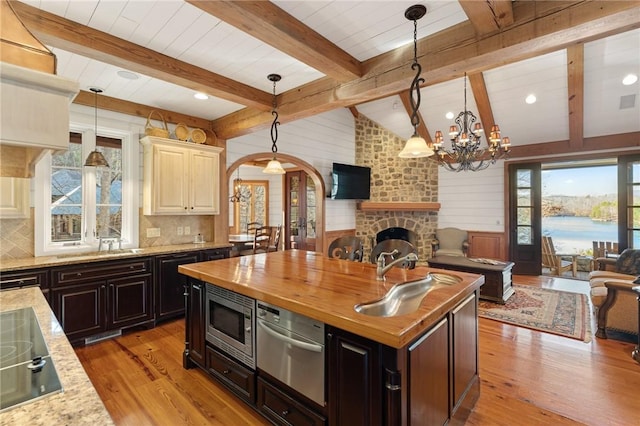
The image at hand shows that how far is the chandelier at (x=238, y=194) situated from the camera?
28.6 feet

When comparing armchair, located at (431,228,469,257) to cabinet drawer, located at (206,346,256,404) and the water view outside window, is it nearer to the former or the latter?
the water view outside window

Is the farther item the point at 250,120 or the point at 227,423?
the point at 250,120

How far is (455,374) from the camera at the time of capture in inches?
77.0

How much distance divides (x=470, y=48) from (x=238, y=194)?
24.6ft

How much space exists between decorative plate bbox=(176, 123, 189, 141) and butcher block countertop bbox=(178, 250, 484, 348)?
2.25 metres

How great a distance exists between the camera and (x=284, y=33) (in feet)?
7.14

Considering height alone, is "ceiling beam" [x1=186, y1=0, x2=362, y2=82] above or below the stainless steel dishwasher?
above

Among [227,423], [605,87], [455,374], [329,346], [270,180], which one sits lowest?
[227,423]

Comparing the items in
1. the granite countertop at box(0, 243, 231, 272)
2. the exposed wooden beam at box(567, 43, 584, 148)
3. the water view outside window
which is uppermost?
the exposed wooden beam at box(567, 43, 584, 148)

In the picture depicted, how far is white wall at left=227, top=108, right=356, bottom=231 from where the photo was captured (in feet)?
17.1

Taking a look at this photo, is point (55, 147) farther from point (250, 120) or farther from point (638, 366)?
point (638, 366)

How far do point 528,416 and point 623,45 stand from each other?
5.05 m

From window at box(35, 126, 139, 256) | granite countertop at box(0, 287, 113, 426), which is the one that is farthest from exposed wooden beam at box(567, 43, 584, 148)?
window at box(35, 126, 139, 256)

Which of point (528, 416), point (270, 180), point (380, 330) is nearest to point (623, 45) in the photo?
point (528, 416)
